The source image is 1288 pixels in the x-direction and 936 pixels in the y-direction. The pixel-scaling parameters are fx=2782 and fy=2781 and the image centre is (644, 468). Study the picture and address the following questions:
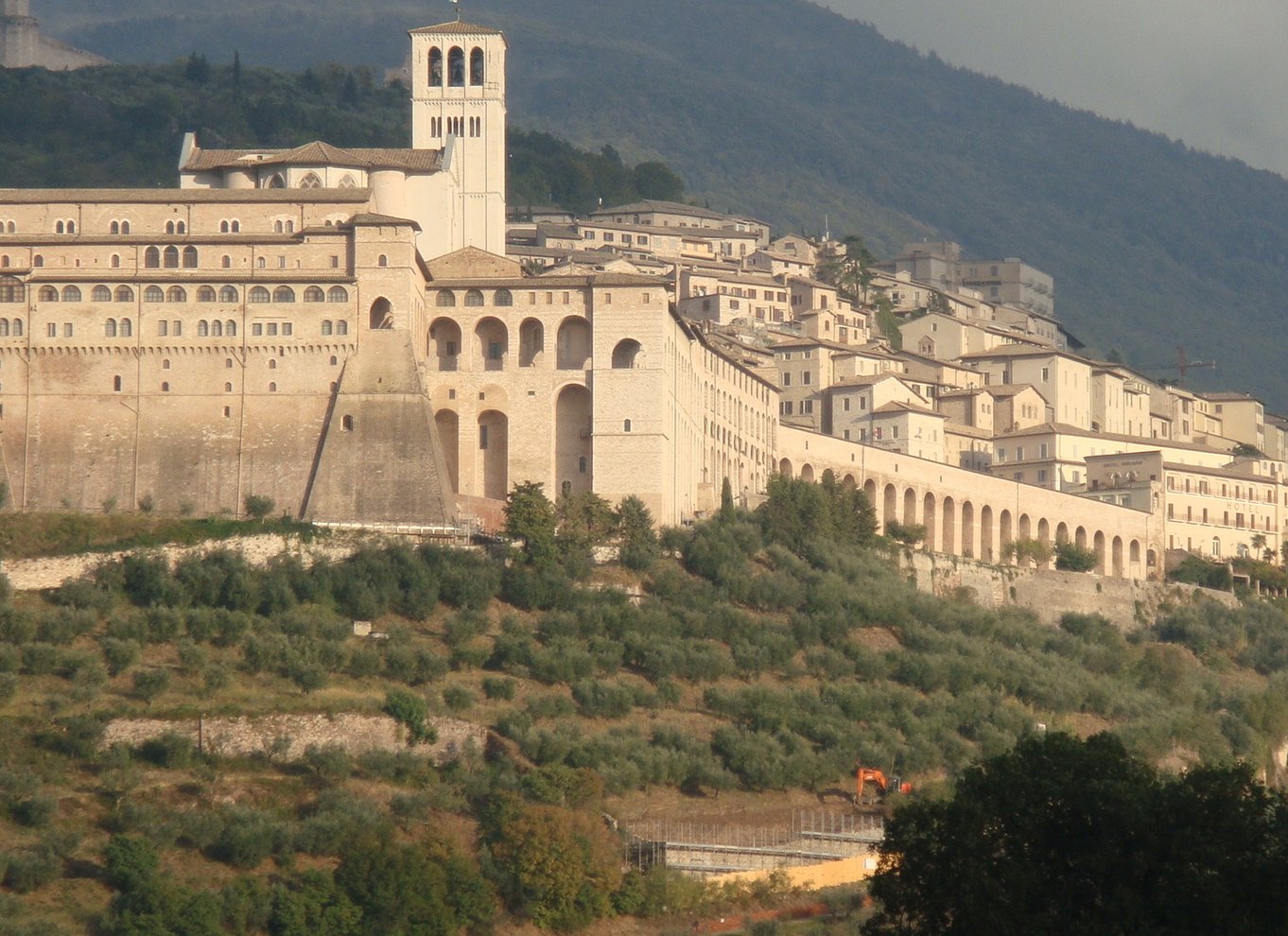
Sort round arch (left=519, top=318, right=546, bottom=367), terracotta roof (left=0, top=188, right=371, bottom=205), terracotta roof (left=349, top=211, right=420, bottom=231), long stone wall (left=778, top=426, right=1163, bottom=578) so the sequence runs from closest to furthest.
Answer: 1. terracotta roof (left=349, top=211, right=420, bottom=231)
2. round arch (left=519, top=318, right=546, bottom=367)
3. terracotta roof (left=0, top=188, right=371, bottom=205)
4. long stone wall (left=778, top=426, right=1163, bottom=578)

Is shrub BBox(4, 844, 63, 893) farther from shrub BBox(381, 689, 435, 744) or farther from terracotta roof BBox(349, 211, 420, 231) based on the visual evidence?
terracotta roof BBox(349, 211, 420, 231)

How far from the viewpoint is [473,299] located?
62.8m

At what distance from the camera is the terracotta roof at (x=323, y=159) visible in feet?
220

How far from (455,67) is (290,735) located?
97.9 feet

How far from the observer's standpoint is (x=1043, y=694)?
2391 inches

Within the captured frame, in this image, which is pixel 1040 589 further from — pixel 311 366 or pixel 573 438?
pixel 311 366

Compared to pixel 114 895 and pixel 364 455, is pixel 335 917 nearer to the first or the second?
pixel 114 895

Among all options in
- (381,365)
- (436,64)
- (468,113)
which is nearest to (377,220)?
(381,365)

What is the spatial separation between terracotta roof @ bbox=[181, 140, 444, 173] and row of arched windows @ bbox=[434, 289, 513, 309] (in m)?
5.52

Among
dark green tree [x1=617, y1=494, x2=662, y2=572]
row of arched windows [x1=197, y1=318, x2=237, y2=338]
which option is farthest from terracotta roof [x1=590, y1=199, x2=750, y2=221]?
row of arched windows [x1=197, y1=318, x2=237, y2=338]

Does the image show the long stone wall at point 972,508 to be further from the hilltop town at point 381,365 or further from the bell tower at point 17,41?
the bell tower at point 17,41

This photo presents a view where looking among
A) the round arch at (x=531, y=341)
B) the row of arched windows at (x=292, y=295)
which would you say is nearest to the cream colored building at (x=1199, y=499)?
the round arch at (x=531, y=341)

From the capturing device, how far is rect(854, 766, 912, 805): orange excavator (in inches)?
2092

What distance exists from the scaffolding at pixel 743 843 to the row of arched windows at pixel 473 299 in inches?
634
